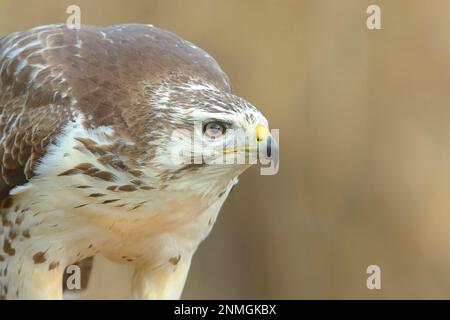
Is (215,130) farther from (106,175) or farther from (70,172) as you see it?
(70,172)

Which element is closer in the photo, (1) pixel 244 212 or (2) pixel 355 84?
(2) pixel 355 84

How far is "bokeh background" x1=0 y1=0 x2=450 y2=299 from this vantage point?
25.6 ft

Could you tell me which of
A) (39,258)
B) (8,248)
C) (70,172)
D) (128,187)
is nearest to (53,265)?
(39,258)

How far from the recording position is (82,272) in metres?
6.16

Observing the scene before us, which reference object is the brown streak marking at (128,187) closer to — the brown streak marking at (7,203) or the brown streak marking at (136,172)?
the brown streak marking at (136,172)

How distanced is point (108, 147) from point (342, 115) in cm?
363

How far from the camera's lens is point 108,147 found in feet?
15.7

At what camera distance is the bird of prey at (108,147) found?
4680 mm

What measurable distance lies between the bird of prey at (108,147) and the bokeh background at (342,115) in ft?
8.76

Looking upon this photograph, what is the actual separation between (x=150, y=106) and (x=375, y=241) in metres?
3.97

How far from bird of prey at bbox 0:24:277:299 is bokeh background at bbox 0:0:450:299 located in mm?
2669

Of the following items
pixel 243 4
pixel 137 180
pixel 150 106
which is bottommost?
pixel 137 180

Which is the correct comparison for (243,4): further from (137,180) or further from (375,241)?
(137,180)

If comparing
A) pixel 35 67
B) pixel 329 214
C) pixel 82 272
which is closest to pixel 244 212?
pixel 329 214
